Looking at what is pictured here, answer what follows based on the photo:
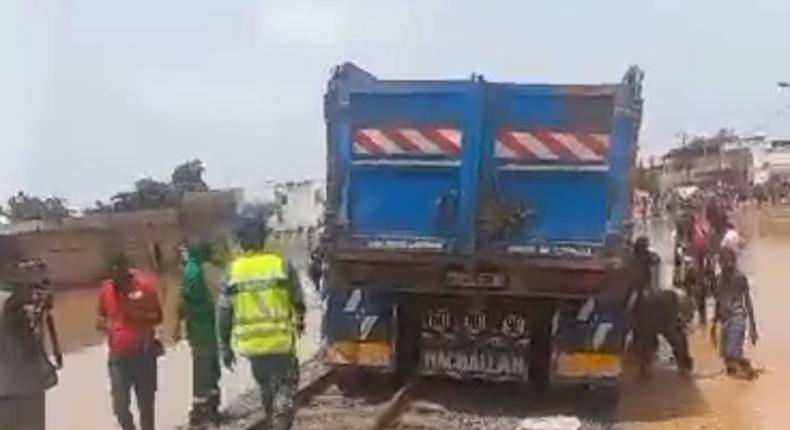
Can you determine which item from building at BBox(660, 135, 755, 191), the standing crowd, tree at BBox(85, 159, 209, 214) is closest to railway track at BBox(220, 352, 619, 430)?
the standing crowd

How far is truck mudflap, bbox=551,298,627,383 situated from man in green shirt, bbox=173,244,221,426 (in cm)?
297

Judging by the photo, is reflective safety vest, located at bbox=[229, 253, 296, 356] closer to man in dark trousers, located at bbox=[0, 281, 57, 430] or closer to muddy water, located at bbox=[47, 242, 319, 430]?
muddy water, located at bbox=[47, 242, 319, 430]

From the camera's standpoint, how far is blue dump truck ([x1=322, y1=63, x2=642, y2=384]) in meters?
11.7

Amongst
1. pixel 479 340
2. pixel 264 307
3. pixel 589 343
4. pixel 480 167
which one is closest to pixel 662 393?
pixel 589 343

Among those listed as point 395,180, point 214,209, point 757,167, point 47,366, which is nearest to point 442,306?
point 395,180

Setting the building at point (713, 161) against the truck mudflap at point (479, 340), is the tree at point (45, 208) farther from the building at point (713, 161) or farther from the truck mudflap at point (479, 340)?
the building at point (713, 161)

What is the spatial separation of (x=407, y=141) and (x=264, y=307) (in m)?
3.09

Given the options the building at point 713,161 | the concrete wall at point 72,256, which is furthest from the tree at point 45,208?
the building at point 713,161

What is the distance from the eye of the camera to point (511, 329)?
1234cm

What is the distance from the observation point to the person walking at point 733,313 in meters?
14.3

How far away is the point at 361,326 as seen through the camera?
41.6 ft

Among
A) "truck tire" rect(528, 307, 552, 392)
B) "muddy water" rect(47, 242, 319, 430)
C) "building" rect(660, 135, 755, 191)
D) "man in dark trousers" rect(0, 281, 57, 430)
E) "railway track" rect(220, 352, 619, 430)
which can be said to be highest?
"building" rect(660, 135, 755, 191)

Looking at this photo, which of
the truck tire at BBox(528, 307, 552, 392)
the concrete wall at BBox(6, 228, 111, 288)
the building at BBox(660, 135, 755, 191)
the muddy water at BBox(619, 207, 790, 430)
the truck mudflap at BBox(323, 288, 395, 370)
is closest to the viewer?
the muddy water at BBox(619, 207, 790, 430)

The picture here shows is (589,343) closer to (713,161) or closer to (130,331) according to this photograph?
(130,331)
